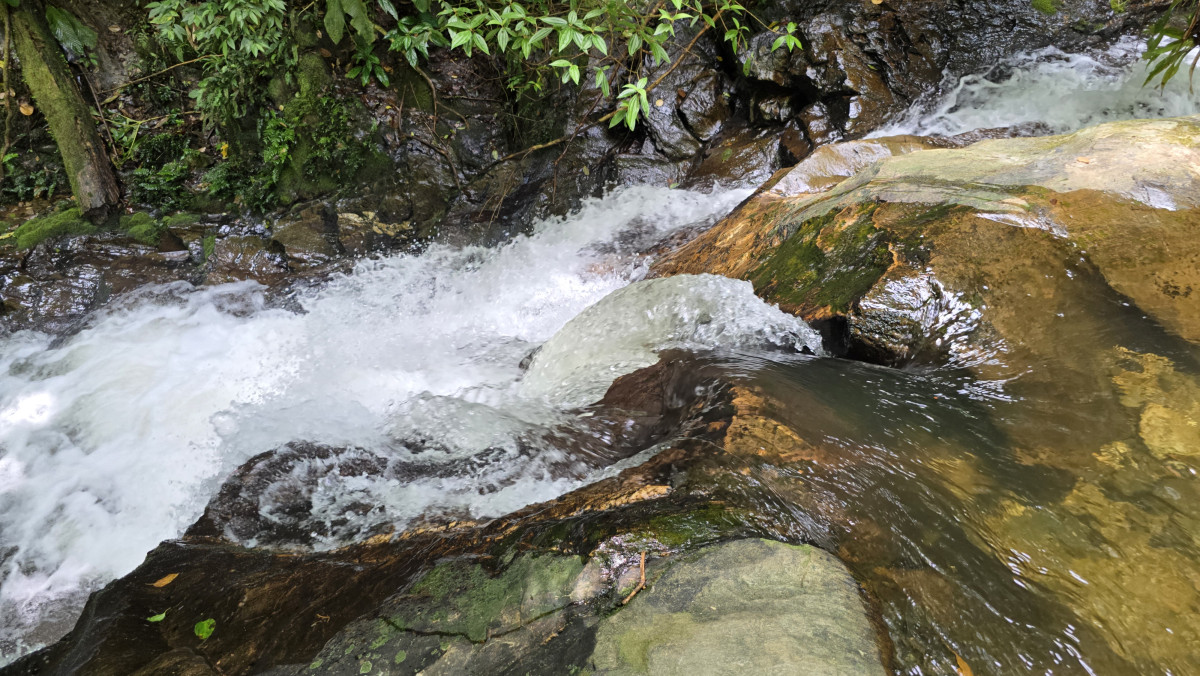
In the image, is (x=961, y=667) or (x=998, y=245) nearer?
(x=961, y=667)

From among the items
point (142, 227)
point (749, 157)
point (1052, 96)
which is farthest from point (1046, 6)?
point (142, 227)

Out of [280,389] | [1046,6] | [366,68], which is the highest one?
[366,68]

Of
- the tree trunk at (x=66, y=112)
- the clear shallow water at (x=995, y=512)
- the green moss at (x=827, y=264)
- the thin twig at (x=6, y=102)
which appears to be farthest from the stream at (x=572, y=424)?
the thin twig at (x=6, y=102)

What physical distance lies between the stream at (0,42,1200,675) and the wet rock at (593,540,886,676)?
0.09 meters

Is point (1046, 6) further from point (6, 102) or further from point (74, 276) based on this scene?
point (6, 102)

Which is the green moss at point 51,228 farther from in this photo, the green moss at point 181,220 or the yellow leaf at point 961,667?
the yellow leaf at point 961,667

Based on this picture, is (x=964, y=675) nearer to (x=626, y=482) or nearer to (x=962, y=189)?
(x=626, y=482)

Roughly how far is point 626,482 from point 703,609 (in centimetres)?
56

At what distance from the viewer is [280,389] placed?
405cm

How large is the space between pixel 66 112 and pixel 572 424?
22.1 ft

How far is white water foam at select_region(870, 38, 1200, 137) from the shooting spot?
17.0 ft

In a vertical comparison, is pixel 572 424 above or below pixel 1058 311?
below

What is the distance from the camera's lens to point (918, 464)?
1.84 metres

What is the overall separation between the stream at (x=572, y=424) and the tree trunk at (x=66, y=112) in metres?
1.39
